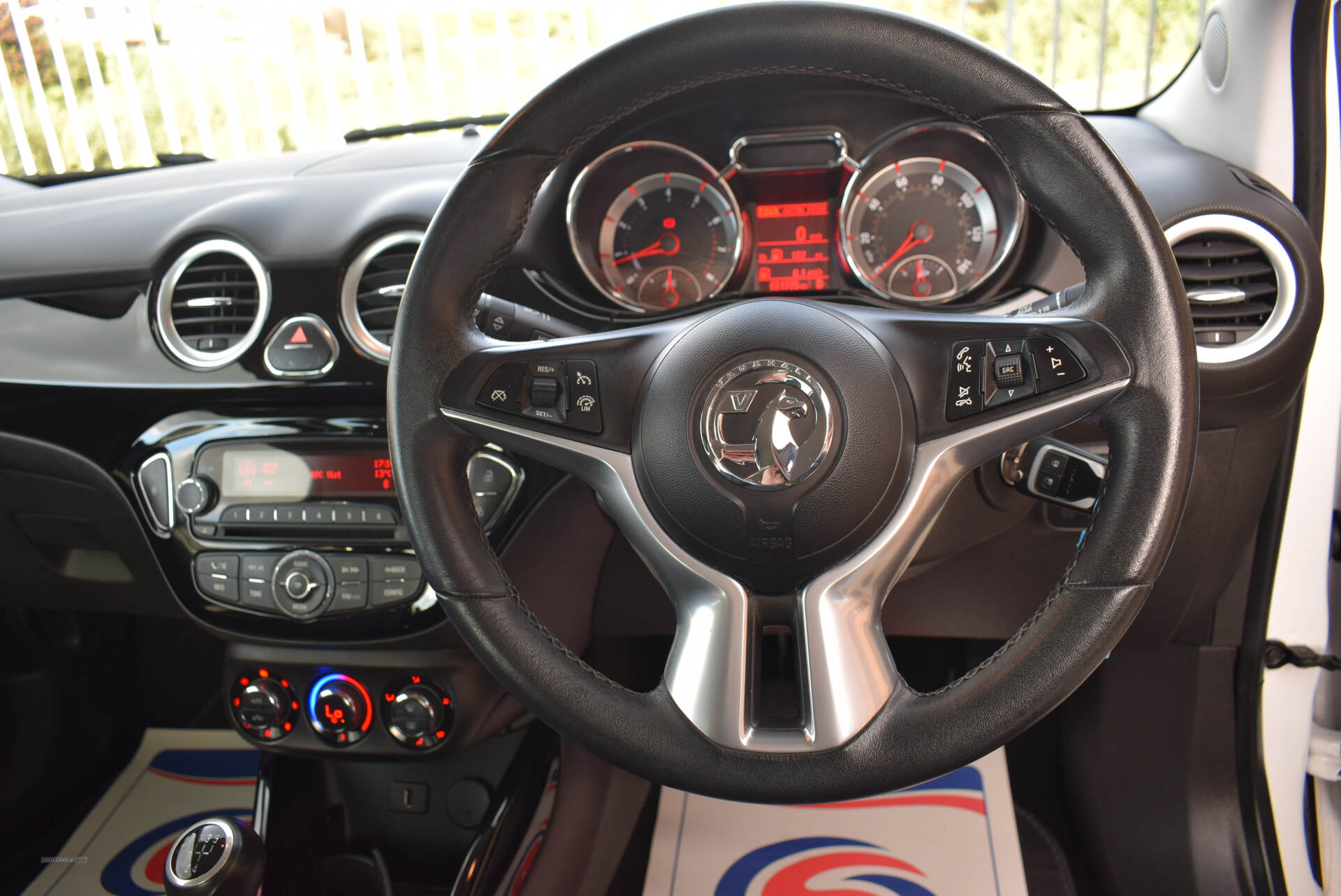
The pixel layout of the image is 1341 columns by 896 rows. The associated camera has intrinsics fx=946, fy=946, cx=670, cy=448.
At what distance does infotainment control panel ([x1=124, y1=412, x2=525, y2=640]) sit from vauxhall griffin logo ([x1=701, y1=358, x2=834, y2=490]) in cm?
40

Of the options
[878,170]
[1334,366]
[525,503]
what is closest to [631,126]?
[878,170]

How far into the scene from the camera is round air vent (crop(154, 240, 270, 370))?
1.21 metres

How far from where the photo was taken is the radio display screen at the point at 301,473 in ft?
3.82

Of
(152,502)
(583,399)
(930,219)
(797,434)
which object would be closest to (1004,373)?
(797,434)

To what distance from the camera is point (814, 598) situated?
759 millimetres

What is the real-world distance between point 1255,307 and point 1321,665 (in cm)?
56

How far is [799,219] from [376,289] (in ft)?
1.77

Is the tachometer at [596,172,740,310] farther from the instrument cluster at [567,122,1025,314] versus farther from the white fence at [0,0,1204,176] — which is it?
the white fence at [0,0,1204,176]

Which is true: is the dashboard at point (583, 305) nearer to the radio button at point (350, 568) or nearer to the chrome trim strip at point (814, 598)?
the radio button at point (350, 568)

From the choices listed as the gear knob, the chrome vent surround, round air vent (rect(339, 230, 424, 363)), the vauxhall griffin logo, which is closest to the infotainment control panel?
round air vent (rect(339, 230, 424, 363))

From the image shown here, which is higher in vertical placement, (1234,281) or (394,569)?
(1234,281)

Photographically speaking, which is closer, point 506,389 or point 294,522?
point 506,389

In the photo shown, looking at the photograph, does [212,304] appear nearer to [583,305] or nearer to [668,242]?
[583,305]

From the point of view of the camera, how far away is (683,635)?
2.62ft
